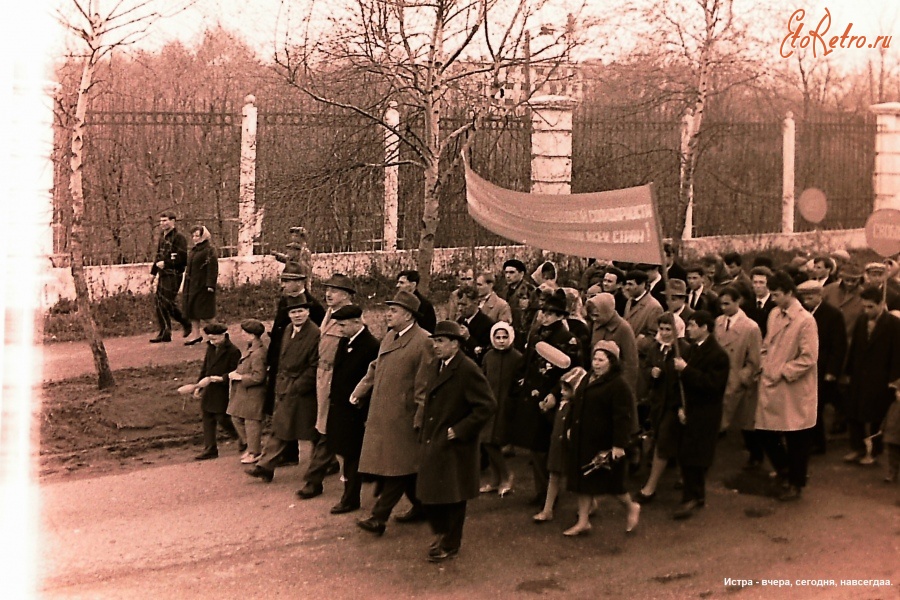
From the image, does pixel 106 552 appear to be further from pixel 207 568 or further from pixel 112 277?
pixel 112 277

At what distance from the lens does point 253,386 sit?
8.95 meters

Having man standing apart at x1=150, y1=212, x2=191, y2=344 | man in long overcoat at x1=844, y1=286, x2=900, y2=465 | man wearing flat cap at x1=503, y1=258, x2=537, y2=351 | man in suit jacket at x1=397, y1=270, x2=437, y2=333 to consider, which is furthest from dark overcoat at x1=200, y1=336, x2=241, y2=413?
man in long overcoat at x1=844, y1=286, x2=900, y2=465

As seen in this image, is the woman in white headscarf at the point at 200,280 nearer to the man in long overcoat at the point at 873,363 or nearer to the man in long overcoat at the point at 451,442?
the man in long overcoat at the point at 451,442

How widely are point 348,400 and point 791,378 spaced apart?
10.5 ft

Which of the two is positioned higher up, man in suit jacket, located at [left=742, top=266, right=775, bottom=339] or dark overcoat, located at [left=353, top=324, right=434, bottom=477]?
man in suit jacket, located at [left=742, top=266, right=775, bottom=339]

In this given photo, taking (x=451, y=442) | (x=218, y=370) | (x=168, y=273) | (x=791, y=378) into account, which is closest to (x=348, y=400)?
(x=451, y=442)

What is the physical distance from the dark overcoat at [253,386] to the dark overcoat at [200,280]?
3.98 metres

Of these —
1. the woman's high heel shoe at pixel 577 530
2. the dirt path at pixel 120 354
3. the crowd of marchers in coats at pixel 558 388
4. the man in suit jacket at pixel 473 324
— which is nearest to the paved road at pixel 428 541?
the woman's high heel shoe at pixel 577 530

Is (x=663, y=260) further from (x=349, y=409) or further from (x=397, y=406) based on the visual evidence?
(x=349, y=409)

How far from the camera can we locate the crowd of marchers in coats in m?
7.36

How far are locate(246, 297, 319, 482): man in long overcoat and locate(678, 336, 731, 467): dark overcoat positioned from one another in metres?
2.73

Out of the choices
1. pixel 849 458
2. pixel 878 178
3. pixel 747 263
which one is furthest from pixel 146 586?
pixel 878 178

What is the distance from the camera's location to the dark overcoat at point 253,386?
8922 mm

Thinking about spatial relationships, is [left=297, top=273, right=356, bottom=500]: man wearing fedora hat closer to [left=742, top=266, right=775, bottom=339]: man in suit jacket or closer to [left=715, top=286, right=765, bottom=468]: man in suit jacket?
[left=715, top=286, right=765, bottom=468]: man in suit jacket
